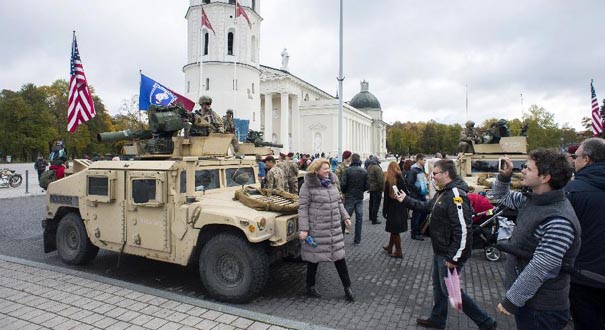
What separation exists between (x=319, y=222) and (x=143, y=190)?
8.95 ft

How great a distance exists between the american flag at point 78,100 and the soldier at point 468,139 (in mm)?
11250

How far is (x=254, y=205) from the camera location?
5480 mm

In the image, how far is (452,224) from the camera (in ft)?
13.1

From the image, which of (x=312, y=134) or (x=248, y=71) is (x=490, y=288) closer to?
(x=248, y=71)

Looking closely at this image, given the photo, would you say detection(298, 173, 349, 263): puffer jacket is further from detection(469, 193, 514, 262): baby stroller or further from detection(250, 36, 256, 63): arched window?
detection(250, 36, 256, 63): arched window

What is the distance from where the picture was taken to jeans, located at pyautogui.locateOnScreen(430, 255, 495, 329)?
4059mm

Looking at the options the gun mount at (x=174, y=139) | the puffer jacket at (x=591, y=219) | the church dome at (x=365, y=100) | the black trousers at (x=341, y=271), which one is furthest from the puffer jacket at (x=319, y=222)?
the church dome at (x=365, y=100)

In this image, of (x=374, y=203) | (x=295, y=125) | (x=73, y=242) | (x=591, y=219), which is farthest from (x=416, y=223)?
(x=295, y=125)

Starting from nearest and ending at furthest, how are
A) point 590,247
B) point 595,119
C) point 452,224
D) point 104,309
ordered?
point 590,247 → point 452,224 → point 104,309 → point 595,119

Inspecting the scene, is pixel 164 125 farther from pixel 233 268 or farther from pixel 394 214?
pixel 394 214

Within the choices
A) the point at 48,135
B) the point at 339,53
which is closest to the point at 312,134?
the point at 48,135

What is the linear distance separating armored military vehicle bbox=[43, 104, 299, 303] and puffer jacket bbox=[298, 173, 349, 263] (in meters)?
0.28

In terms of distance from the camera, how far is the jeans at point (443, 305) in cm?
406

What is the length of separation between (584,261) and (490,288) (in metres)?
3.05
